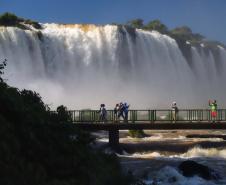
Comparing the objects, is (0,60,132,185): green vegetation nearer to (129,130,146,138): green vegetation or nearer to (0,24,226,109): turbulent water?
(129,130,146,138): green vegetation

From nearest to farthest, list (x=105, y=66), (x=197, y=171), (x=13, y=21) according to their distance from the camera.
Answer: (x=197, y=171) → (x=13, y=21) → (x=105, y=66)

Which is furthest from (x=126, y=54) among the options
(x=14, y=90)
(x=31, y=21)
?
(x=14, y=90)

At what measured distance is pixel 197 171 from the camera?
72.7 ft

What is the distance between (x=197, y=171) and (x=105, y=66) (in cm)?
3978

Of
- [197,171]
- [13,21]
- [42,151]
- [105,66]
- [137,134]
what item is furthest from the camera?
[105,66]

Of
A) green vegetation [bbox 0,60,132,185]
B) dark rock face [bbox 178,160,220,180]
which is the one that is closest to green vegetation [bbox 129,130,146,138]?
dark rock face [bbox 178,160,220,180]

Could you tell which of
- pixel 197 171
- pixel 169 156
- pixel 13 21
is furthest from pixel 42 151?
pixel 13 21

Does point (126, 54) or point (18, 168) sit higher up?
point (126, 54)

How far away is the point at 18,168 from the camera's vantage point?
9.63 meters

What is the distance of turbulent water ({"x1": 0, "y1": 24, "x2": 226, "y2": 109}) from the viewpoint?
5225cm

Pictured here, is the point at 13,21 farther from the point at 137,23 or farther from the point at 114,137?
the point at 137,23

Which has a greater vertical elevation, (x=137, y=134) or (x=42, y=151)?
(x=42, y=151)

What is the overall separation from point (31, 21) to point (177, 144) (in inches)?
1187

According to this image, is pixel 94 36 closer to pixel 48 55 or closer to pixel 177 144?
pixel 48 55
